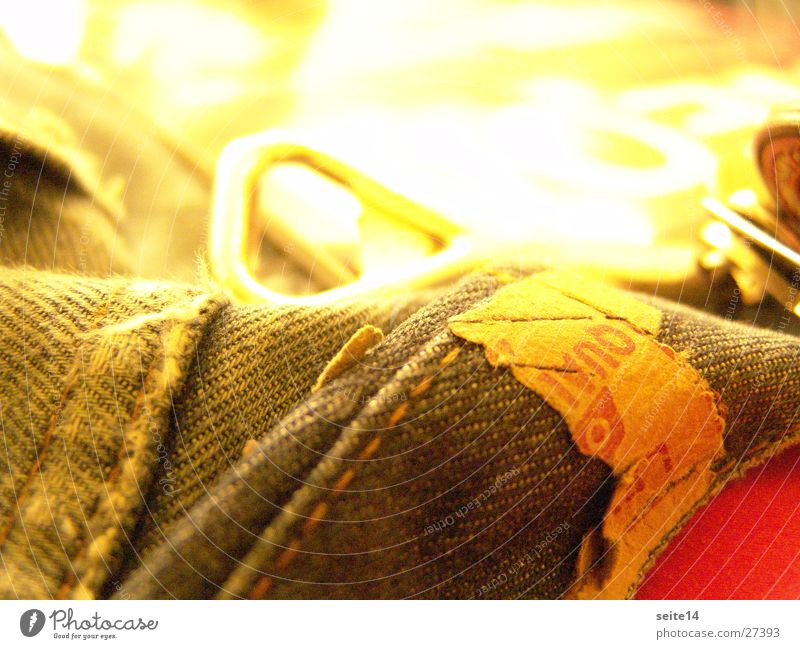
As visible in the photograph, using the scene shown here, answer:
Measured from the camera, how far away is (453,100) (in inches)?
15.0

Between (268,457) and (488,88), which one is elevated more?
(488,88)

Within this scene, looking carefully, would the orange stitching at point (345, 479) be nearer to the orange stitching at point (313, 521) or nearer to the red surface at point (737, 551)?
the orange stitching at point (313, 521)

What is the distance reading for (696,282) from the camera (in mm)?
392

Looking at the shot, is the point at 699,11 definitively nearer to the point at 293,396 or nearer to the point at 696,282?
the point at 696,282

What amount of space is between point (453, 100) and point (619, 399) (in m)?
0.24

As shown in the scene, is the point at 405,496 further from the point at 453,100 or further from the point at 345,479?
the point at 453,100

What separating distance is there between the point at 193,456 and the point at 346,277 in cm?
19

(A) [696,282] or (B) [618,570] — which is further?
(A) [696,282]

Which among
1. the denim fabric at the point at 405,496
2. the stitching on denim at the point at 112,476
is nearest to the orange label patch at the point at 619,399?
the denim fabric at the point at 405,496

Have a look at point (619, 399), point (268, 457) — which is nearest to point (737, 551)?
point (619, 399)
